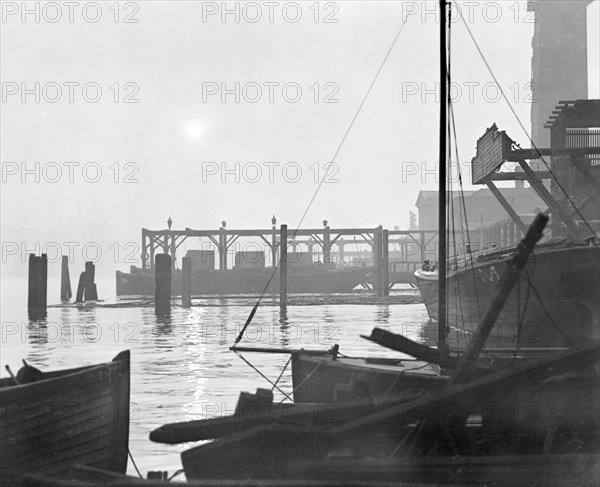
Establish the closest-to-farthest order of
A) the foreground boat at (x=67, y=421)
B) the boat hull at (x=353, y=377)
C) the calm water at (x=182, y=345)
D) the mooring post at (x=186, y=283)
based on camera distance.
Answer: the foreground boat at (x=67, y=421) < the boat hull at (x=353, y=377) < the calm water at (x=182, y=345) < the mooring post at (x=186, y=283)

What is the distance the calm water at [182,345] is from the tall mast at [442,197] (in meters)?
3.41

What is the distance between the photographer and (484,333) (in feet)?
26.0

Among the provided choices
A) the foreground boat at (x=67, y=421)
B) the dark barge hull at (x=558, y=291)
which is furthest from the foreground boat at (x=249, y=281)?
the foreground boat at (x=67, y=421)

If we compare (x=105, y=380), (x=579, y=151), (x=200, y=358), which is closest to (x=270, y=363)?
(x=200, y=358)

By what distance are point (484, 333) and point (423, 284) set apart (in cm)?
2165

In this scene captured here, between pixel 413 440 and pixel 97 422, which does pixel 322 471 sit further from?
pixel 97 422

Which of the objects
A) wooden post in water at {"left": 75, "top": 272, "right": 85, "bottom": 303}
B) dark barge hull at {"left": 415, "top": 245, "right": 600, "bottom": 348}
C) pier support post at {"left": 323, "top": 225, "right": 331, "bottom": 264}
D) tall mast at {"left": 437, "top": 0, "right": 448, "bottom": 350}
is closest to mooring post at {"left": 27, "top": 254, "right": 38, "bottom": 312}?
wooden post in water at {"left": 75, "top": 272, "right": 85, "bottom": 303}

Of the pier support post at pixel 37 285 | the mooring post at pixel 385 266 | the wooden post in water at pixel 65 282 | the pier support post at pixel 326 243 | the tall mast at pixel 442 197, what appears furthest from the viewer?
the pier support post at pixel 326 243

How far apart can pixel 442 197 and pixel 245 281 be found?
5717 cm

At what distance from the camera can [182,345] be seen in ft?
70.6

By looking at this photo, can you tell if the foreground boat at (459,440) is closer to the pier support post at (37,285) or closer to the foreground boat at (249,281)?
the pier support post at (37,285)

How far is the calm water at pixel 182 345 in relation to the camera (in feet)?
40.1

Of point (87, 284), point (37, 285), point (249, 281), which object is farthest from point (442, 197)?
point (249, 281)

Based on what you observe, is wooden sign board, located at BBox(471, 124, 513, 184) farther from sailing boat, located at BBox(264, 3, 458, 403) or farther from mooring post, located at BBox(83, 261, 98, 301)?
mooring post, located at BBox(83, 261, 98, 301)
